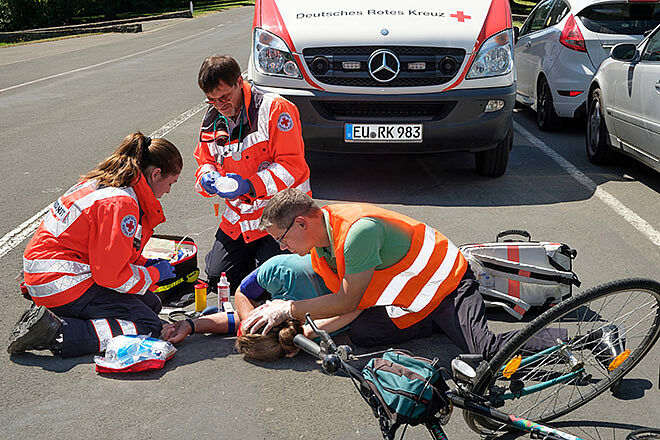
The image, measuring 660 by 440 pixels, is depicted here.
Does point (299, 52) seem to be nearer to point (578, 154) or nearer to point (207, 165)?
point (207, 165)

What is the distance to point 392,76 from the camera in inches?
272

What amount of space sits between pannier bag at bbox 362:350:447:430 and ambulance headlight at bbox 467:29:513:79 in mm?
4653

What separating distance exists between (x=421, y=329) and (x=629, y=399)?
3.63ft

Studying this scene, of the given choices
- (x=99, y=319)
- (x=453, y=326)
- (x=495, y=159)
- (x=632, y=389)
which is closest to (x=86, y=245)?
(x=99, y=319)

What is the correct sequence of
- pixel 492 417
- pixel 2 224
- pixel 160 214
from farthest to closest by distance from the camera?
pixel 2 224, pixel 160 214, pixel 492 417

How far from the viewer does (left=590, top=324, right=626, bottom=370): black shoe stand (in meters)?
3.60

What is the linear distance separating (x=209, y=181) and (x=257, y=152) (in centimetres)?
38

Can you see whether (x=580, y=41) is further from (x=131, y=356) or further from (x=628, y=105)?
(x=131, y=356)

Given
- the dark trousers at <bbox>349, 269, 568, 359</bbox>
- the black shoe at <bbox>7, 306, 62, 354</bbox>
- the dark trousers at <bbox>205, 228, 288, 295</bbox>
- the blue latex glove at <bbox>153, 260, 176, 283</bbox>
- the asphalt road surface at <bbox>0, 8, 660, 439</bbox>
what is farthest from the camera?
the dark trousers at <bbox>205, 228, 288, 295</bbox>

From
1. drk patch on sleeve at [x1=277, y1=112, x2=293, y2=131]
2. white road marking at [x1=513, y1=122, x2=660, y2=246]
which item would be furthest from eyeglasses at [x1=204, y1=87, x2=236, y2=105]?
white road marking at [x1=513, y1=122, x2=660, y2=246]

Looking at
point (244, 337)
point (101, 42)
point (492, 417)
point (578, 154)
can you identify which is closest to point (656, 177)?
point (578, 154)

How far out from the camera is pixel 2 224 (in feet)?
21.4

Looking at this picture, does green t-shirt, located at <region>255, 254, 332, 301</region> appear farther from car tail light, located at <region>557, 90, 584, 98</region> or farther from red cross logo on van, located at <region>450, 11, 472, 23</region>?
car tail light, located at <region>557, 90, 584, 98</region>

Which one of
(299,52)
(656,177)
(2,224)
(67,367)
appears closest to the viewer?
(67,367)
